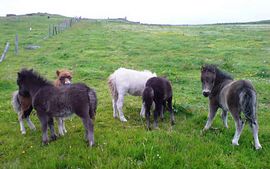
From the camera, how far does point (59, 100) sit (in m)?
8.76

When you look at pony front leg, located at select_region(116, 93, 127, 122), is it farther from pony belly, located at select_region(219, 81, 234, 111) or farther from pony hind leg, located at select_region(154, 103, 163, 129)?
pony belly, located at select_region(219, 81, 234, 111)

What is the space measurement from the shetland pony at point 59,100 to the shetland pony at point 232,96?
134 inches

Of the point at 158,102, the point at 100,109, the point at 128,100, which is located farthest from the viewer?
the point at 128,100

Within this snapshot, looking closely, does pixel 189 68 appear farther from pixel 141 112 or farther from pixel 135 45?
pixel 135 45

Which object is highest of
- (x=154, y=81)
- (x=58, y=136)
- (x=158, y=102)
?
(x=154, y=81)

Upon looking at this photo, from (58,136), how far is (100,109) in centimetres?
339

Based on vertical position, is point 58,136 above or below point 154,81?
below

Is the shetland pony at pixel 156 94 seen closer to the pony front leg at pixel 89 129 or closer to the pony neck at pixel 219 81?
the pony neck at pixel 219 81

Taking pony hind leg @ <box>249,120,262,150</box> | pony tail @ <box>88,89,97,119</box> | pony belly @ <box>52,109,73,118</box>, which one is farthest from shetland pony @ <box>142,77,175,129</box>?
pony hind leg @ <box>249,120,262,150</box>

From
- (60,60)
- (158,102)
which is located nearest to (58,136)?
(158,102)

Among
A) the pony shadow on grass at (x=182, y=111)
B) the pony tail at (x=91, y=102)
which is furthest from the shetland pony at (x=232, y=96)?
the pony tail at (x=91, y=102)

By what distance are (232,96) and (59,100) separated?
4.58m

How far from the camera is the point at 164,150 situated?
8.01m

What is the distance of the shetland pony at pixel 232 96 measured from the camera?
332 inches
